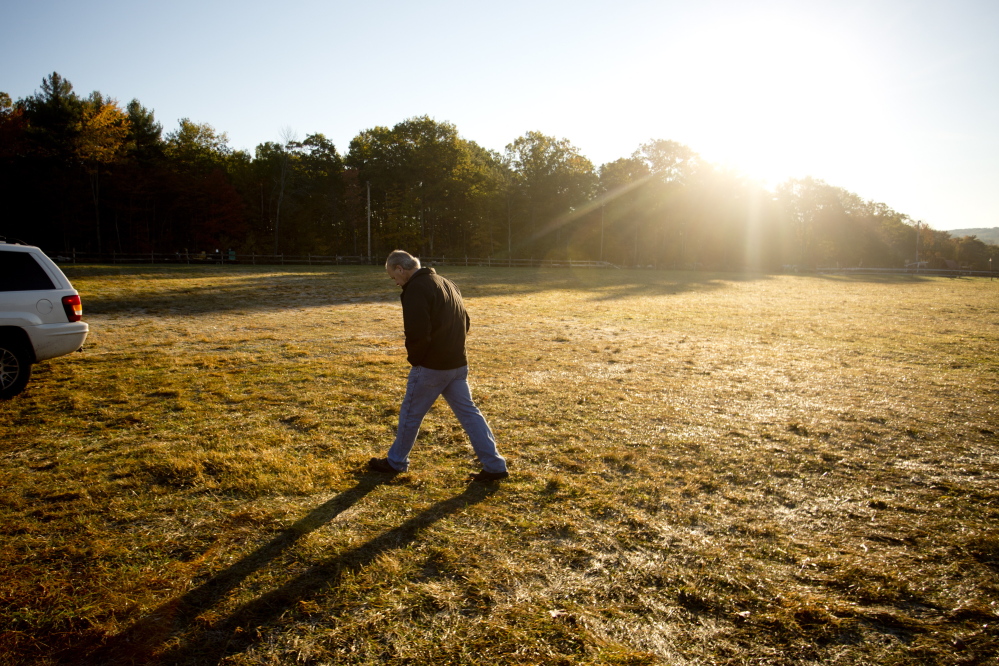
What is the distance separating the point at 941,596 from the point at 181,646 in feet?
13.9

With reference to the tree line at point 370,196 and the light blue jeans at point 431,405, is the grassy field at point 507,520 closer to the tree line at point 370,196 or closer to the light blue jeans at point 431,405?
the light blue jeans at point 431,405

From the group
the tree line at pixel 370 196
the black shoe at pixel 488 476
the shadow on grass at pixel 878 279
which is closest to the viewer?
the black shoe at pixel 488 476

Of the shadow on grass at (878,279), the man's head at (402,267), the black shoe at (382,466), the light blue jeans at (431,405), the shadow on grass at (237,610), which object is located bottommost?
the shadow on grass at (237,610)

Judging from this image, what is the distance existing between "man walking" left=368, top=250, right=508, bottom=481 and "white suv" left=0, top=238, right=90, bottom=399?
576cm

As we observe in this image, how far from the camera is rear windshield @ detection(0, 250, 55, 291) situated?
6895mm

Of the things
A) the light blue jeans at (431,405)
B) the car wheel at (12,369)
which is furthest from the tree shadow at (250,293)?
the light blue jeans at (431,405)

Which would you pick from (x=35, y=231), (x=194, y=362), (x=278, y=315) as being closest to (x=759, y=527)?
(x=194, y=362)

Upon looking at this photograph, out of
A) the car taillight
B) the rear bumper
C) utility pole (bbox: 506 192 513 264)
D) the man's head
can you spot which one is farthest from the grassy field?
utility pole (bbox: 506 192 513 264)

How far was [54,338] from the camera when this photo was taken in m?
7.25

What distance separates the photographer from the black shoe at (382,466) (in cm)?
478

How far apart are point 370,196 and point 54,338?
178ft

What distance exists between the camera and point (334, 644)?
271 cm

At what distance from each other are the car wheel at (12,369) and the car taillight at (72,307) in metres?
0.72

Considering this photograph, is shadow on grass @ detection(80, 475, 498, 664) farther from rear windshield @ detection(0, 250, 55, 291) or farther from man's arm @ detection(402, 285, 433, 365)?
rear windshield @ detection(0, 250, 55, 291)
